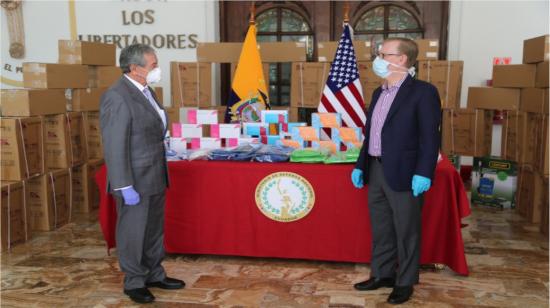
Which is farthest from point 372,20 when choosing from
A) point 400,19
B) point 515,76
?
point 515,76

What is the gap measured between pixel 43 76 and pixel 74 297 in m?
2.13

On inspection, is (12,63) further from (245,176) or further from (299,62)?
(245,176)

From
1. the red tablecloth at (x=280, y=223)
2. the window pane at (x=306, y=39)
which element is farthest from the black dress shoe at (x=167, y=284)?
the window pane at (x=306, y=39)

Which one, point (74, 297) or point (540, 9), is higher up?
point (540, 9)

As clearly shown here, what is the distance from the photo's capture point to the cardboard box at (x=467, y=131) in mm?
5473

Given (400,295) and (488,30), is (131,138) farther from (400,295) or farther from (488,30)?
(488,30)

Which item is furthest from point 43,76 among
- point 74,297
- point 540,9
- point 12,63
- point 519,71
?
point 540,9

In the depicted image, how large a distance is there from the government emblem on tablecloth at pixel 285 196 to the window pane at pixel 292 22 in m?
3.44

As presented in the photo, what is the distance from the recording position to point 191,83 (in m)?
5.49

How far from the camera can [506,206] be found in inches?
197

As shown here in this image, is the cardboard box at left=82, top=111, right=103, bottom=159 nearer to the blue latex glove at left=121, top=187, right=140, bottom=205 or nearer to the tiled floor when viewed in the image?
the tiled floor

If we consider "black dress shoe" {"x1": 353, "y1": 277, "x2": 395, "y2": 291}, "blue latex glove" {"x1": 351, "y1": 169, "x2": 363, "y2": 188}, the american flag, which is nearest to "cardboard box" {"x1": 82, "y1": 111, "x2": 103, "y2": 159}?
the american flag

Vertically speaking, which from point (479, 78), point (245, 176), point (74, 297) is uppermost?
point (479, 78)

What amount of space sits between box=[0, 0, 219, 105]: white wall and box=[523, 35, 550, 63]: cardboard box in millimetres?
3457
